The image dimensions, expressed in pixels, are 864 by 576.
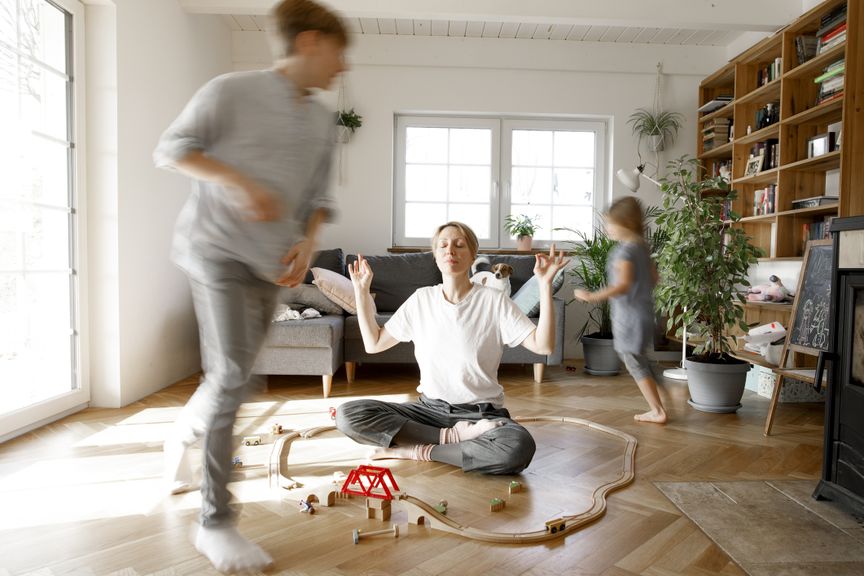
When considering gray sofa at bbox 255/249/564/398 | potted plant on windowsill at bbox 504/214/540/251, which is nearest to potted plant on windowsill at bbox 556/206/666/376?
gray sofa at bbox 255/249/564/398

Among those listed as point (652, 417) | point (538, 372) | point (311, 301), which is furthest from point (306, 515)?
point (538, 372)

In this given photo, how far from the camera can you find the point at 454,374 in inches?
88.7

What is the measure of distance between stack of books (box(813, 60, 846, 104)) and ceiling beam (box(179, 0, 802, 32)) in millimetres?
679

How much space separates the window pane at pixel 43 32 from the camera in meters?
2.83

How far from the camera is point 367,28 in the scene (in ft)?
16.7

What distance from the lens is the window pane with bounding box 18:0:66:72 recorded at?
2.83 meters

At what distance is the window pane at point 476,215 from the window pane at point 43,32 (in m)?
3.22

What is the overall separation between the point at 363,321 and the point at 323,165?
88 cm

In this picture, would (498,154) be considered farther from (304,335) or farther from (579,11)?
(304,335)

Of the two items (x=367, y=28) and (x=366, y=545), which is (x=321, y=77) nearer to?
(x=366, y=545)

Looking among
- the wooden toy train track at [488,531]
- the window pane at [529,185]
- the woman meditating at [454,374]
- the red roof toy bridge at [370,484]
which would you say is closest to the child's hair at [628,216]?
the woman meditating at [454,374]

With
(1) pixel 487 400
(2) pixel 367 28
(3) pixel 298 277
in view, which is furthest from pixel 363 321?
(2) pixel 367 28

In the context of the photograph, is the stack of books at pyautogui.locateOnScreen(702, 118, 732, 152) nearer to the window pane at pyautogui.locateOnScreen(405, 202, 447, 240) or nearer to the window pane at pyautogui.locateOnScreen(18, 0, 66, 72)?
the window pane at pyautogui.locateOnScreen(405, 202, 447, 240)

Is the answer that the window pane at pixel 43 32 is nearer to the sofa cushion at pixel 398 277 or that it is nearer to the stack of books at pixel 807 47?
the sofa cushion at pixel 398 277
